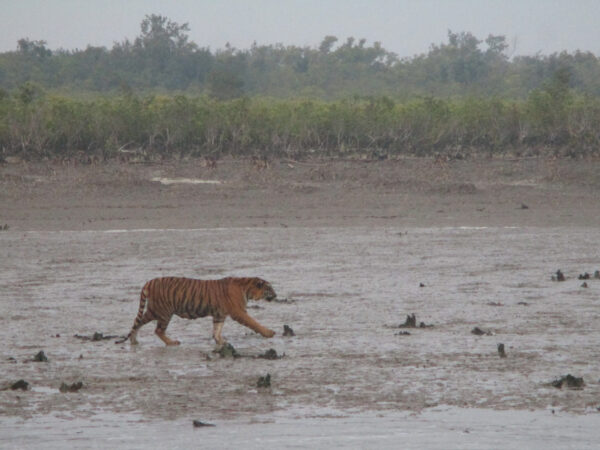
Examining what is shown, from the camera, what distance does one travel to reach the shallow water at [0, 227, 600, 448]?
6562mm

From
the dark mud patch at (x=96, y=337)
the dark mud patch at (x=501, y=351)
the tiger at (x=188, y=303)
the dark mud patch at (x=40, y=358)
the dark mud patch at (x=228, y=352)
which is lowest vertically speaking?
the dark mud patch at (x=96, y=337)

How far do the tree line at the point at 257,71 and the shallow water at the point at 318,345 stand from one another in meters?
39.5

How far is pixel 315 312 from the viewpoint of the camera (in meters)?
10.3

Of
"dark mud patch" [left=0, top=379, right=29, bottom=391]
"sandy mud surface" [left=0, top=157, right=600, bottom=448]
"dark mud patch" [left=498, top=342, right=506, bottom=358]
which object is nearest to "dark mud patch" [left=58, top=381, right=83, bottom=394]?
"sandy mud surface" [left=0, top=157, right=600, bottom=448]

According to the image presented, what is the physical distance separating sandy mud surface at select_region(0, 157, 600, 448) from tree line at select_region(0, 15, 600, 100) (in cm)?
3296

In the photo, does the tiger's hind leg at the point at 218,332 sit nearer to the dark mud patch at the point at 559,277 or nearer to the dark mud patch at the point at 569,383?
the dark mud patch at the point at 569,383

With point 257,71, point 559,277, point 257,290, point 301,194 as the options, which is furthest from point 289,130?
point 257,71

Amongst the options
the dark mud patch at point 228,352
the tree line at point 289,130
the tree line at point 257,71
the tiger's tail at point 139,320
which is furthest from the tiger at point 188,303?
the tree line at point 257,71

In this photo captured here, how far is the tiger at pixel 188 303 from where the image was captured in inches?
341

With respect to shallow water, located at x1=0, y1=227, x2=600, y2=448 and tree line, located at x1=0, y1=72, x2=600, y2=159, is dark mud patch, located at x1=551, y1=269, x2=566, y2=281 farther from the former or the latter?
tree line, located at x1=0, y1=72, x2=600, y2=159

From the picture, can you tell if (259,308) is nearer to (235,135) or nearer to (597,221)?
(597,221)

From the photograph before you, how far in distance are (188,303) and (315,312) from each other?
75.8 inches

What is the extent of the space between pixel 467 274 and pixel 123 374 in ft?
20.9

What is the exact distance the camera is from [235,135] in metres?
25.6
